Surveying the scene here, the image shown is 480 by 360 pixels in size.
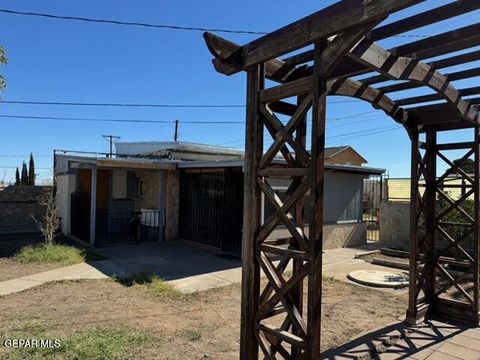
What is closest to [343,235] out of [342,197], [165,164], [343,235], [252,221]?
[343,235]

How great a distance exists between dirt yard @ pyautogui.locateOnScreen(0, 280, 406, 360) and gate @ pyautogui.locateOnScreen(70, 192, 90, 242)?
5.03m

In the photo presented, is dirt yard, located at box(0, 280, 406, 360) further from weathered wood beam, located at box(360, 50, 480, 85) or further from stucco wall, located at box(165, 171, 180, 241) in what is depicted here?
stucco wall, located at box(165, 171, 180, 241)

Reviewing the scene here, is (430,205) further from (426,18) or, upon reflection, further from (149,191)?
(149,191)

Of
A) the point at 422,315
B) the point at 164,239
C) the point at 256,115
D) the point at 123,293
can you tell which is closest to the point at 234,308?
the point at 123,293

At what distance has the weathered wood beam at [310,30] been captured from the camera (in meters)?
2.52

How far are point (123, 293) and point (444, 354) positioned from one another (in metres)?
4.93

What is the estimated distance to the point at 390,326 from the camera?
5.32 meters

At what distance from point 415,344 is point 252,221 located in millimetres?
2805

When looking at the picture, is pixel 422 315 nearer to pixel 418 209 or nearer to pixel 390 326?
pixel 390 326

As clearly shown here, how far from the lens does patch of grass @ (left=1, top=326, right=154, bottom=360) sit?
409 centimetres

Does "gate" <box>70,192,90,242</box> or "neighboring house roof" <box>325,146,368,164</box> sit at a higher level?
"neighboring house roof" <box>325,146,368,164</box>

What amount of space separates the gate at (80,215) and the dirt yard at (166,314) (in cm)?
503

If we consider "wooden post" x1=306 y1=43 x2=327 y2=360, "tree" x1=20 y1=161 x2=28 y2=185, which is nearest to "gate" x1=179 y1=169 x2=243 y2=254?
"wooden post" x1=306 y1=43 x2=327 y2=360

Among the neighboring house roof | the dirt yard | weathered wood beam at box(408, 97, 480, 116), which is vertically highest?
the neighboring house roof
